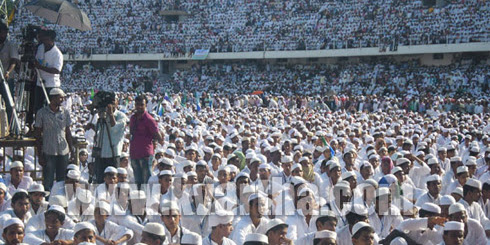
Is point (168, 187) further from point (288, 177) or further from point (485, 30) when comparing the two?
point (485, 30)

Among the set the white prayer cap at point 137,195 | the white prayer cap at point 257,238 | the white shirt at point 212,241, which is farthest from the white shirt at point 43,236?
the white prayer cap at point 257,238

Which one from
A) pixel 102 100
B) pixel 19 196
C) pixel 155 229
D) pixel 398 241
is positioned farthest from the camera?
pixel 102 100

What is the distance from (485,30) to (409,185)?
82.3 ft

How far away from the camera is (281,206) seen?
730 centimetres

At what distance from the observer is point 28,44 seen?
7.93 meters

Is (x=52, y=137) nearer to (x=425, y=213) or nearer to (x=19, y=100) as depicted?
(x=19, y=100)

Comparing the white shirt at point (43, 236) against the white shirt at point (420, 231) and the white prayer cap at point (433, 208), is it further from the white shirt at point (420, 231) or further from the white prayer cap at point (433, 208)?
the white prayer cap at point (433, 208)

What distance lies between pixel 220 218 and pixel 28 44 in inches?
126

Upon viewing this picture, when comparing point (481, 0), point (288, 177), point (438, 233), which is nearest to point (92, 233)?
point (438, 233)

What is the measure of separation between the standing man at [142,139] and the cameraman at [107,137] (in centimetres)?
24

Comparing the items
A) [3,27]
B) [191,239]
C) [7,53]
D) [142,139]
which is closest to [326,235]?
[191,239]

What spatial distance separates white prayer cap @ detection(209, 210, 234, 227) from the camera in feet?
20.1

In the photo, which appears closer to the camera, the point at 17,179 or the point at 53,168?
the point at 53,168

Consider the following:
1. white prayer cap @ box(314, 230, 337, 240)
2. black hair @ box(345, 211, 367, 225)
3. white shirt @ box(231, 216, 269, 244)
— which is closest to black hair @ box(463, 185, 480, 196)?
black hair @ box(345, 211, 367, 225)
